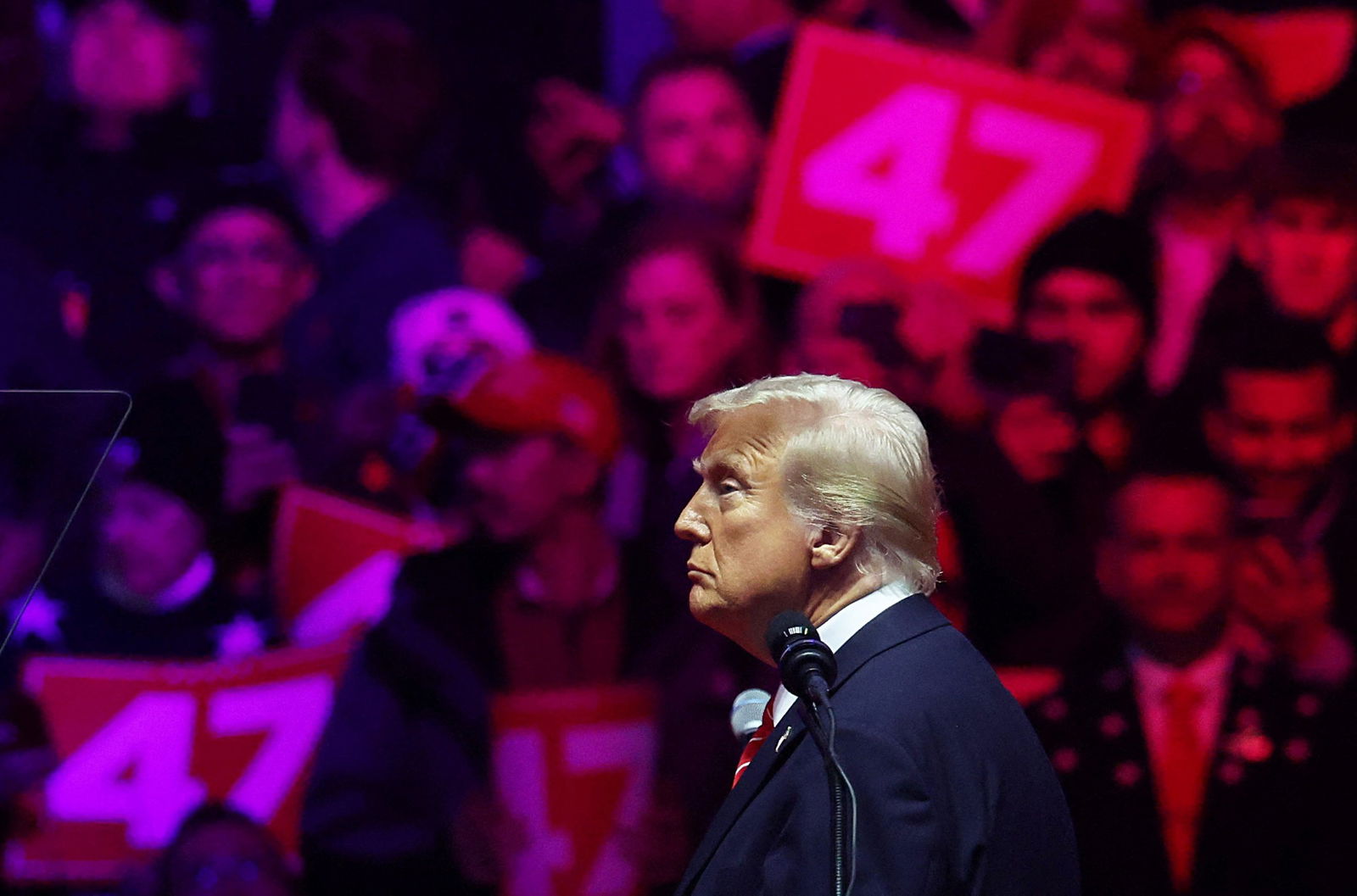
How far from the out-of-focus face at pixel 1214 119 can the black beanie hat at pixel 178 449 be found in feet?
7.60

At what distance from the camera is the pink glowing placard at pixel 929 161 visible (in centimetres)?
338

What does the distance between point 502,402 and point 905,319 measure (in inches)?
37.2

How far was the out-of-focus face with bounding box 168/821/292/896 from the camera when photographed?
320 cm

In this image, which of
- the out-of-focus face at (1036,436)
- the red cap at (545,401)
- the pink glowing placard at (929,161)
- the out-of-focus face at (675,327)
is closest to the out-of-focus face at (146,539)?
the red cap at (545,401)

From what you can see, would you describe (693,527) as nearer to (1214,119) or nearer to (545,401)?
(545,401)

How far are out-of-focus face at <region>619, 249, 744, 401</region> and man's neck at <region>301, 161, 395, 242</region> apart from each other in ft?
2.04

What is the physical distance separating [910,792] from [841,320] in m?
2.32

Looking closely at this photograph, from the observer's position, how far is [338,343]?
3.34m

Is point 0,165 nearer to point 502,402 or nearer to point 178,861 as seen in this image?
point 502,402

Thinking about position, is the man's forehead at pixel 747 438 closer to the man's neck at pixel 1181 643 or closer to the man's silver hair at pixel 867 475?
the man's silver hair at pixel 867 475

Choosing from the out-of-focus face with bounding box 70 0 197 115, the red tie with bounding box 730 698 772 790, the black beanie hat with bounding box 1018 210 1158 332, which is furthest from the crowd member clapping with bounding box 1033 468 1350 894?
the out-of-focus face with bounding box 70 0 197 115

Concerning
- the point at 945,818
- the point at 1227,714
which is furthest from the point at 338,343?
the point at 945,818

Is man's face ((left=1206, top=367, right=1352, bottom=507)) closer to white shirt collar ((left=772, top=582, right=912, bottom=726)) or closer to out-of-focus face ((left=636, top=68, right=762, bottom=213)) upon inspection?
out-of-focus face ((left=636, top=68, right=762, bottom=213))

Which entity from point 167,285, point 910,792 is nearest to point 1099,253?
point 167,285
